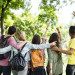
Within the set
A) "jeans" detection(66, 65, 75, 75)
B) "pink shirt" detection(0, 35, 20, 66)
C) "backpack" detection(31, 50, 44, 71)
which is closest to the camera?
"jeans" detection(66, 65, 75, 75)

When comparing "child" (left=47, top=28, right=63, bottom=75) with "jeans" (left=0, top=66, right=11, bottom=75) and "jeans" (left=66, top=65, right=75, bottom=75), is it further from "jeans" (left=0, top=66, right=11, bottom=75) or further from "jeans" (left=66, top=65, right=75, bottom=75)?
"jeans" (left=0, top=66, right=11, bottom=75)

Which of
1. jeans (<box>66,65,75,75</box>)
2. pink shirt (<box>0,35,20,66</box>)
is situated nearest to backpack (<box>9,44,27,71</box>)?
pink shirt (<box>0,35,20,66</box>)

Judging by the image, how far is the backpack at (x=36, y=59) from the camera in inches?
126

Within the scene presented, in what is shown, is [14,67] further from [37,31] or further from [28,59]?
[37,31]

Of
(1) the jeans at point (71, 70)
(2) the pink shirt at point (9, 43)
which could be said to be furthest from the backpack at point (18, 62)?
(1) the jeans at point (71, 70)

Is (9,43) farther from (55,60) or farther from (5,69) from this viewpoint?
(55,60)

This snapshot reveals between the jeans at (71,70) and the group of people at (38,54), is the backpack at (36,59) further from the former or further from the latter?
the jeans at (71,70)

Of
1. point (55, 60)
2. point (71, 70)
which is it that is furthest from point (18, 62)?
point (71, 70)

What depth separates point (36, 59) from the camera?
3201mm

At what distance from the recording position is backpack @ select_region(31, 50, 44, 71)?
3.20 meters

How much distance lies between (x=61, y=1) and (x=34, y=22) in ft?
59.9

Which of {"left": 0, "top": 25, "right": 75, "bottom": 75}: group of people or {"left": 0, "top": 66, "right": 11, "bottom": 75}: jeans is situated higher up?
{"left": 0, "top": 25, "right": 75, "bottom": 75}: group of people

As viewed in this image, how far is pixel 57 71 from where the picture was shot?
3.17 metres

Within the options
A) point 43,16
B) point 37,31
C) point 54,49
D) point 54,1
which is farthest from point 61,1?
point 37,31
